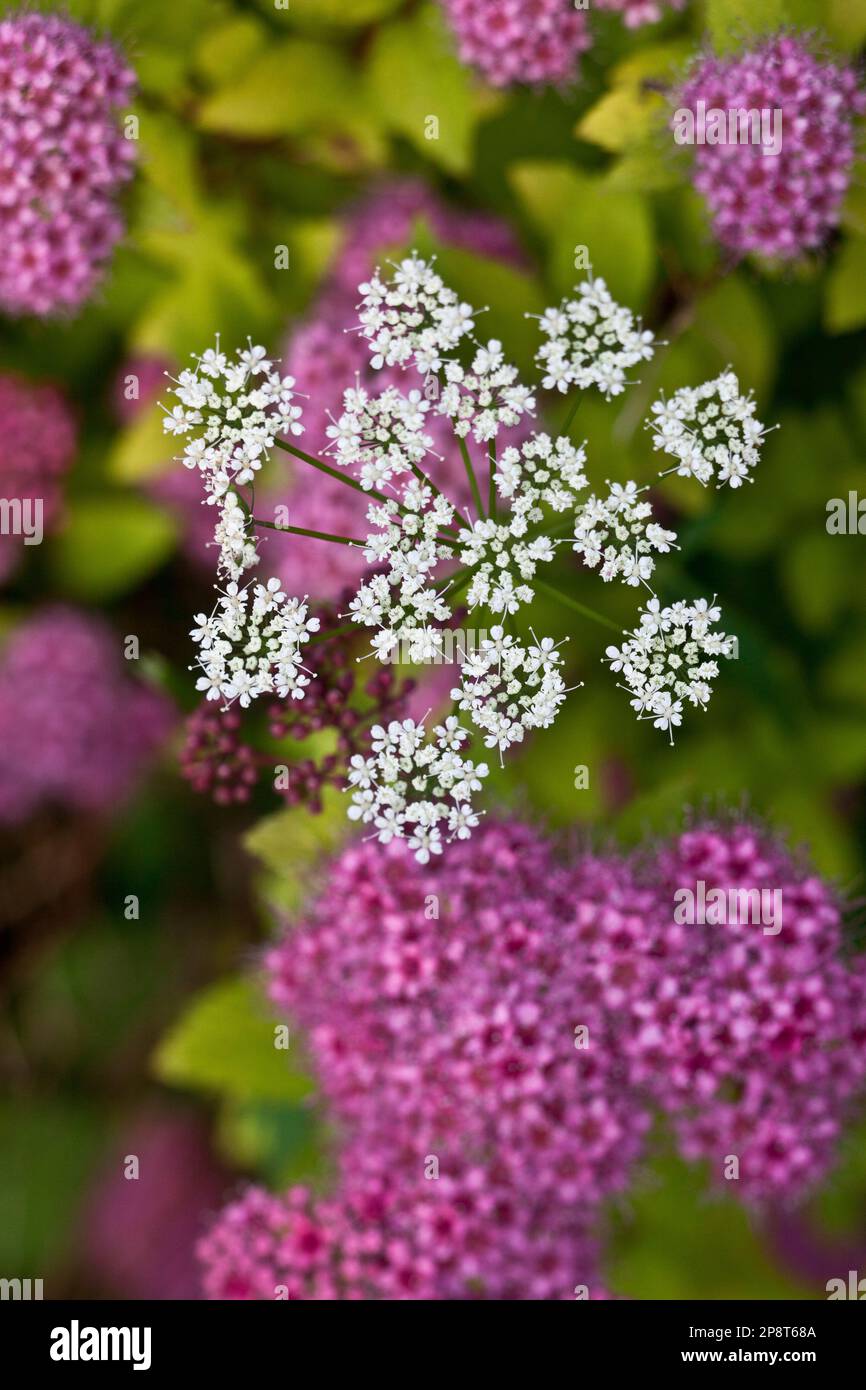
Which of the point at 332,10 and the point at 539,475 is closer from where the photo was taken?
the point at 539,475

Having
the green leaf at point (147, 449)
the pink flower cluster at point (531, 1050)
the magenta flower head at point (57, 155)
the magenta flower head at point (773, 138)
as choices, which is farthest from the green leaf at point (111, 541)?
the magenta flower head at point (773, 138)

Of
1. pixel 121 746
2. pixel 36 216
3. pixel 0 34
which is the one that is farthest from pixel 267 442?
pixel 121 746

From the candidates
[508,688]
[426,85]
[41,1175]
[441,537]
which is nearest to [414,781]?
[508,688]

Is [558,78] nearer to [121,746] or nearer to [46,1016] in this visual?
[121,746]

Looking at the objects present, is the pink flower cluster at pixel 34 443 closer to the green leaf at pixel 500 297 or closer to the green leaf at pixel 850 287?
the green leaf at pixel 500 297

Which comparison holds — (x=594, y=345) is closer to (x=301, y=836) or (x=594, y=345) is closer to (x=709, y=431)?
(x=709, y=431)

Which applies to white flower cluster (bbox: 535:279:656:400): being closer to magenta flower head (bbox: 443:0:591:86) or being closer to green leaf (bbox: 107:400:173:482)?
magenta flower head (bbox: 443:0:591:86)
